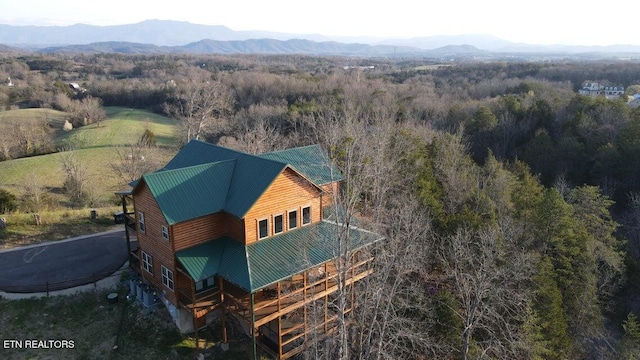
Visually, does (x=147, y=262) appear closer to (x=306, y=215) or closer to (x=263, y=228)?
(x=263, y=228)

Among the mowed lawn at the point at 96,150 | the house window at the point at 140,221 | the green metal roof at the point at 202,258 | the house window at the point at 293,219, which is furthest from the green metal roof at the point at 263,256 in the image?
the mowed lawn at the point at 96,150

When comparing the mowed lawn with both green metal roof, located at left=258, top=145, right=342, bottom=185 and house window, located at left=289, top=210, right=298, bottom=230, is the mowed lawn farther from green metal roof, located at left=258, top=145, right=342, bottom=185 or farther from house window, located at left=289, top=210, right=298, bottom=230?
house window, located at left=289, top=210, right=298, bottom=230

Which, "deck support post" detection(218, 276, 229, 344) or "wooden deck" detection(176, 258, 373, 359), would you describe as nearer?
"wooden deck" detection(176, 258, 373, 359)

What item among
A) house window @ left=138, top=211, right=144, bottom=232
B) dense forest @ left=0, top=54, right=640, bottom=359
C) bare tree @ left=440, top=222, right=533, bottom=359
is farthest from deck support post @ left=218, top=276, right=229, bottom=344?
bare tree @ left=440, top=222, right=533, bottom=359

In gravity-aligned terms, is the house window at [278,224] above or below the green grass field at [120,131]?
above

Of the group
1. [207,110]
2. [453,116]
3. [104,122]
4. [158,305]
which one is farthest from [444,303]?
[104,122]

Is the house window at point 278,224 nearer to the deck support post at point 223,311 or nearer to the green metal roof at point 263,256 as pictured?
the green metal roof at point 263,256

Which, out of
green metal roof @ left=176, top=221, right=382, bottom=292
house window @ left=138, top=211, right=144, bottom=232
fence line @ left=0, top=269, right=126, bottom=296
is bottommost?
fence line @ left=0, top=269, right=126, bottom=296
